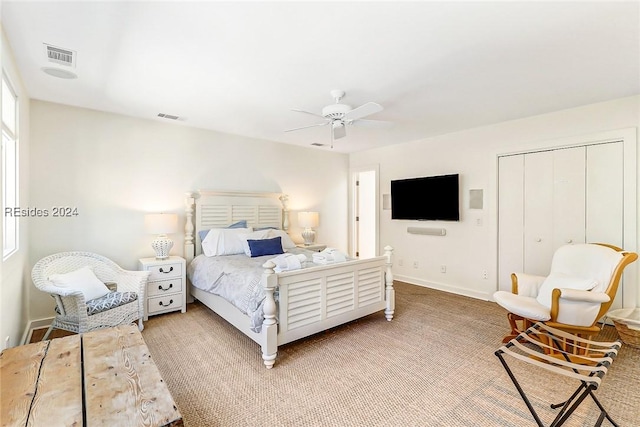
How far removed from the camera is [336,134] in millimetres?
3148

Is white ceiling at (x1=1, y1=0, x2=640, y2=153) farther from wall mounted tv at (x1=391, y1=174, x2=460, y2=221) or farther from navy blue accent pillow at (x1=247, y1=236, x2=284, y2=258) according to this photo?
navy blue accent pillow at (x1=247, y1=236, x2=284, y2=258)

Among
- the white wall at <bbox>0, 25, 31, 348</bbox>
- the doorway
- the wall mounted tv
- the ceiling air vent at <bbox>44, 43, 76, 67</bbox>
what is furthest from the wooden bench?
the doorway

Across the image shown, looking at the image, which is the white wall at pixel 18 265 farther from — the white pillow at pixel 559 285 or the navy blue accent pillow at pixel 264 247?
the white pillow at pixel 559 285

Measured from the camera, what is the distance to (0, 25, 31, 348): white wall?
2.11 metres

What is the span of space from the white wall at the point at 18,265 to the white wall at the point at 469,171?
4936 millimetres

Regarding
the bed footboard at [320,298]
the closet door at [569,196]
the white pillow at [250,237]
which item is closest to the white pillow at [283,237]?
the white pillow at [250,237]

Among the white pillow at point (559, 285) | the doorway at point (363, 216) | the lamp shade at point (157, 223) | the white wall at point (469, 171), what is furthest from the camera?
the doorway at point (363, 216)

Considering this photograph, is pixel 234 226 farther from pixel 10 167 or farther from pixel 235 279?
pixel 10 167

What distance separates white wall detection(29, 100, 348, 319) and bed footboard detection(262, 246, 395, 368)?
92.5 inches

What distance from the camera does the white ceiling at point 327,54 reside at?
1786 millimetres

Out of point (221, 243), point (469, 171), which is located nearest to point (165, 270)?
point (221, 243)

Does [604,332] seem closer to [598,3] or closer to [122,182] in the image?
[598,3]

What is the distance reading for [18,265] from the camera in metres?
2.67

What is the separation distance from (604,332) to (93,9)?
5.33 m
